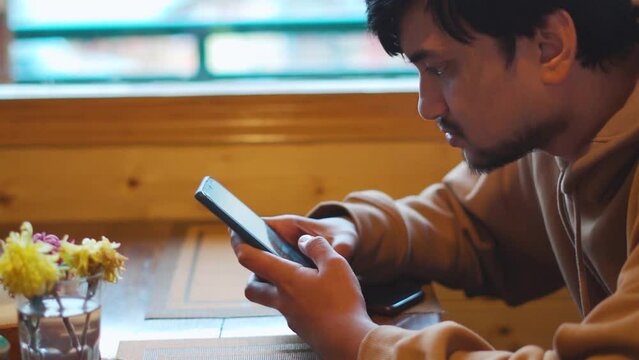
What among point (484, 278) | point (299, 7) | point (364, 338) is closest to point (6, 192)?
point (299, 7)

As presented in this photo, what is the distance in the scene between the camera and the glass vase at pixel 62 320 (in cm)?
87

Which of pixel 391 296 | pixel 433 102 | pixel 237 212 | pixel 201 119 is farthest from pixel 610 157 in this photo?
pixel 201 119

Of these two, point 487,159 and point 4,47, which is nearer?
point 487,159

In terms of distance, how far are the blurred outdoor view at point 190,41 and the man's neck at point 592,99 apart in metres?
0.75

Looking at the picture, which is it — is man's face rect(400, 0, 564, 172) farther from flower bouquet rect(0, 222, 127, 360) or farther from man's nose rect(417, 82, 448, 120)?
flower bouquet rect(0, 222, 127, 360)

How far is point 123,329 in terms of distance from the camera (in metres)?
1.16

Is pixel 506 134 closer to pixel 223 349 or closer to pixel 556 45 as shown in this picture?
pixel 556 45

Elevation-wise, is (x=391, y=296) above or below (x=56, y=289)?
below

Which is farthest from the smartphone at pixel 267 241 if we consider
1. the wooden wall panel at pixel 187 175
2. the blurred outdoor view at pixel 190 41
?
the blurred outdoor view at pixel 190 41

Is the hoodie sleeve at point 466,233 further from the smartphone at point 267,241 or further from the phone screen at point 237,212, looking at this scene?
the phone screen at point 237,212

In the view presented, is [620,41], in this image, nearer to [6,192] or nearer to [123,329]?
[123,329]

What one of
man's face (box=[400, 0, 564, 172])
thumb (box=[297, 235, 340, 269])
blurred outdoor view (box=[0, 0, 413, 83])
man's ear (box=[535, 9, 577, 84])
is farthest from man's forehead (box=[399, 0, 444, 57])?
blurred outdoor view (box=[0, 0, 413, 83])

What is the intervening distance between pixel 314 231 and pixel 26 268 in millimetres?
470

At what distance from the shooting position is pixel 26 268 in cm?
83
